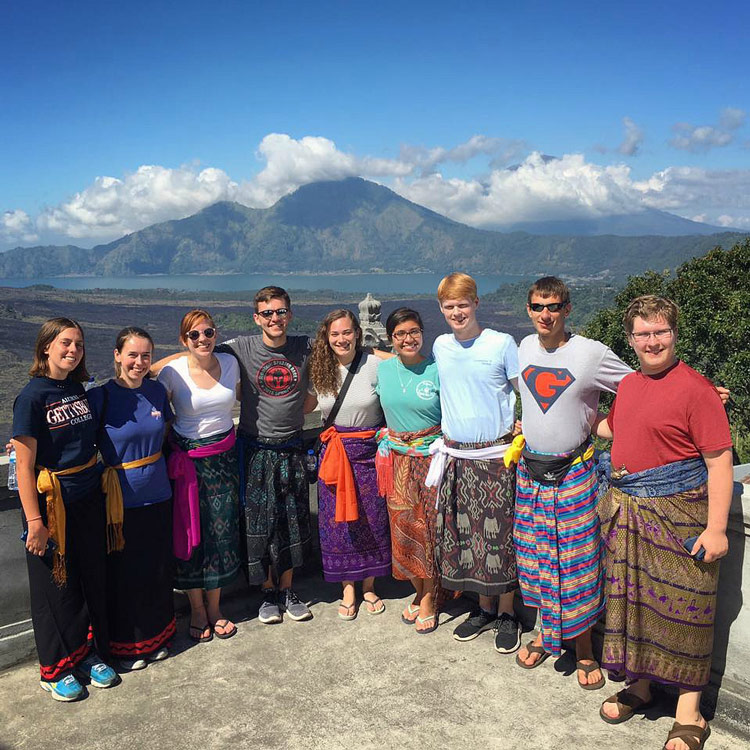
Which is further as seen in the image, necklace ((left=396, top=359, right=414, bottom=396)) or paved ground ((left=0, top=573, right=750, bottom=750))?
necklace ((left=396, top=359, right=414, bottom=396))

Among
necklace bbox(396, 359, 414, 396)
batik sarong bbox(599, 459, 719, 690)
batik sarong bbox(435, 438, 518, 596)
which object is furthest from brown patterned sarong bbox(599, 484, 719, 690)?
necklace bbox(396, 359, 414, 396)

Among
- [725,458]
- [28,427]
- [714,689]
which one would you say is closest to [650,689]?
[714,689]

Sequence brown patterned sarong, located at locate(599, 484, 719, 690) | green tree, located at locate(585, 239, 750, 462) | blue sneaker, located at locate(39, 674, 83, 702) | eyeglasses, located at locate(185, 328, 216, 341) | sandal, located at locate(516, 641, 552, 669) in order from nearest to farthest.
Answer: brown patterned sarong, located at locate(599, 484, 719, 690) → blue sneaker, located at locate(39, 674, 83, 702) → sandal, located at locate(516, 641, 552, 669) → eyeglasses, located at locate(185, 328, 216, 341) → green tree, located at locate(585, 239, 750, 462)

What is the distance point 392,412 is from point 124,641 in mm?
1998

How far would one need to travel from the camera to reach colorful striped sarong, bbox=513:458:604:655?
3.22 meters

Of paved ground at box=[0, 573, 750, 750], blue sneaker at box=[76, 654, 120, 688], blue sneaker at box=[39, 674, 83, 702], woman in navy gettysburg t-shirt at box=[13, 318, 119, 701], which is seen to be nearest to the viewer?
paved ground at box=[0, 573, 750, 750]

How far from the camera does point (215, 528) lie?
3.92 m

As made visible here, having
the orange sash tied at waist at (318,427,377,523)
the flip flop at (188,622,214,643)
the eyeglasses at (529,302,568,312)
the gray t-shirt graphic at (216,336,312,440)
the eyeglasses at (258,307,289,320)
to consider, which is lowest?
the flip flop at (188,622,214,643)

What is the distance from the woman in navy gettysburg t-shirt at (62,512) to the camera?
3143 millimetres

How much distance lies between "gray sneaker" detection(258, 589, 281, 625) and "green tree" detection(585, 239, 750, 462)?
15.1 meters

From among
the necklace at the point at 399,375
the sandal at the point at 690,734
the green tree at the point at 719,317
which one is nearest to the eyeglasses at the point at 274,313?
the necklace at the point at 399,375

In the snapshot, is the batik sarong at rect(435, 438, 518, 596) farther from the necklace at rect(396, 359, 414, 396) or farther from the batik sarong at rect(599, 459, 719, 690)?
the batik sarong at rect(599, 459, 719, 690)

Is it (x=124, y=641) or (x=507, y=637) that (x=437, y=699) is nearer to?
(x=507, y=637)

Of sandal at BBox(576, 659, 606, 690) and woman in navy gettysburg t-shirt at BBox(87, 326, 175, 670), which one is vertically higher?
woman in navy gettysburg t-shirt at BBox(87, 326, 175, 670)
